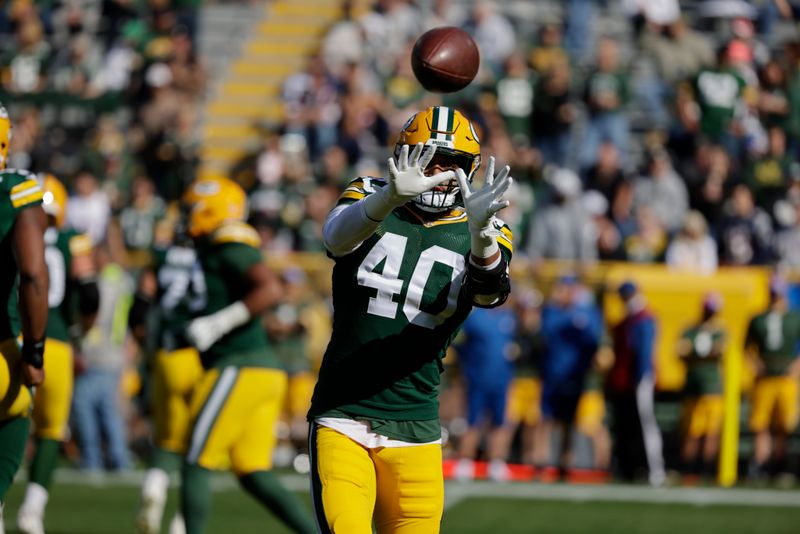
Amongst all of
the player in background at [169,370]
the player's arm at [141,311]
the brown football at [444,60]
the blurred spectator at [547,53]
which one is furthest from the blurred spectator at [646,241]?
the brown football at [444,60]

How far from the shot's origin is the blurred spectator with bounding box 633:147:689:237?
1407cm

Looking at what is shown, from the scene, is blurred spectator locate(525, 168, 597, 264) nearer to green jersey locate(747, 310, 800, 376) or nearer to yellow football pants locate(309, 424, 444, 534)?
green jersey locate(747, 310, 800, 376)

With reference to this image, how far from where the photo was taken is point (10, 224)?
17.1 feet

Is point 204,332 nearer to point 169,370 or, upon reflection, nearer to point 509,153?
point 169,370

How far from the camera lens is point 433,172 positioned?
470 centimetres

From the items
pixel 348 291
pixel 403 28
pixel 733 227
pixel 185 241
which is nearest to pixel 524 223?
pixel 733 227

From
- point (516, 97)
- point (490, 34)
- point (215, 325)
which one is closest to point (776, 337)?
point (516, 97)

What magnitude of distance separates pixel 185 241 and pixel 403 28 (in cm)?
957

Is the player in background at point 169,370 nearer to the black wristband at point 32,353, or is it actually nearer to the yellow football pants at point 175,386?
the yellow football pants at point 175,386

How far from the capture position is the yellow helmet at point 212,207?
23.2ft

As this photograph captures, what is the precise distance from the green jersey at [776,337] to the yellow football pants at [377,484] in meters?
8.32

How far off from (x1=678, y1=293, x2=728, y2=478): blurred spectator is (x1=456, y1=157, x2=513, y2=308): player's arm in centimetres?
826

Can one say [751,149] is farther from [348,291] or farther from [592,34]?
[348,291]

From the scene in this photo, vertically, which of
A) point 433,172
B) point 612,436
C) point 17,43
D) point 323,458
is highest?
point 17,43
